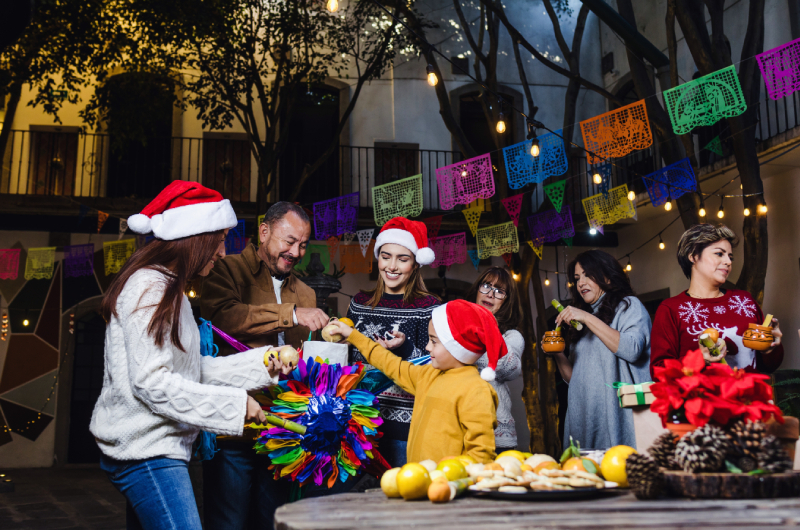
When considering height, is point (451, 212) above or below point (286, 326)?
above

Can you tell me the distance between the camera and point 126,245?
9992 millimetres

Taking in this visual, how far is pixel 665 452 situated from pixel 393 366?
4.27ft

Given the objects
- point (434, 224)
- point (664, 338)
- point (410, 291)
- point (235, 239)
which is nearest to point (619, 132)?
point (664, 338)

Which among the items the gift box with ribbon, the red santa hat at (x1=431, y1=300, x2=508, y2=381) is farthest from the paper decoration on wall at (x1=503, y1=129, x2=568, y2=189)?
the gift box with ribbon

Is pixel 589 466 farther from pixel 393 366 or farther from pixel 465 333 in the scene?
pixel 393 366

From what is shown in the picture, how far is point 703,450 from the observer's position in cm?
135

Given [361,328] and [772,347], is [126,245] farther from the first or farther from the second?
[772,347]

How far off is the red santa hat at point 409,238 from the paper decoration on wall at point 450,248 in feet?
22.0

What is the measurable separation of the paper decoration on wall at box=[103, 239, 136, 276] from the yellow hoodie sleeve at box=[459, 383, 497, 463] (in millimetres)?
8752

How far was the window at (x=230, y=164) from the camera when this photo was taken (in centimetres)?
1188

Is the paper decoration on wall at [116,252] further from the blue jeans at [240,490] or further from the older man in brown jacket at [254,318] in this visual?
the blue jeans at [240,490]

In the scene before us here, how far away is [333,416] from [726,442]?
1.27 meters

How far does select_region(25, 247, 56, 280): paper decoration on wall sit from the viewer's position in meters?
10.4

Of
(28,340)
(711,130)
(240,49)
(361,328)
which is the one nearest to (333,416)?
(361,328)
